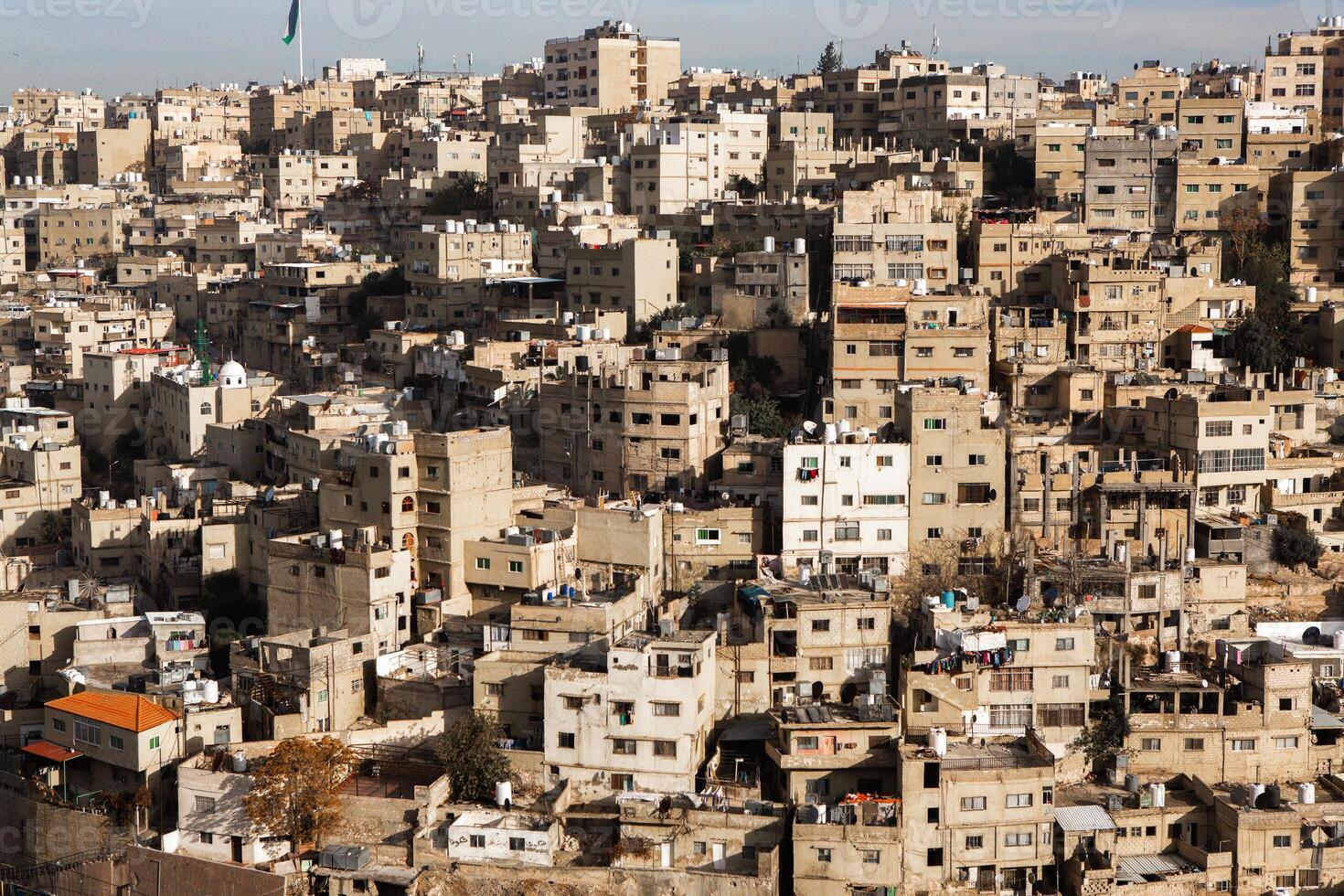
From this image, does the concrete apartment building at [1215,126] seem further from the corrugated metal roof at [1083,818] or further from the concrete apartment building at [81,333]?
the concrete apartment building at [81,333]

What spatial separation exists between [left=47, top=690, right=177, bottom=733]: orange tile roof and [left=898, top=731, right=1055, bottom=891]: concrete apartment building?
7694mm

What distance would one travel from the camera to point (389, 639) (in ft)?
71.7

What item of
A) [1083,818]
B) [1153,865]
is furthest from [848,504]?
[1153,865]

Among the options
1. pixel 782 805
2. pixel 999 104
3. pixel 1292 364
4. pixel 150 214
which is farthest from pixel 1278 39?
pixel 782 805

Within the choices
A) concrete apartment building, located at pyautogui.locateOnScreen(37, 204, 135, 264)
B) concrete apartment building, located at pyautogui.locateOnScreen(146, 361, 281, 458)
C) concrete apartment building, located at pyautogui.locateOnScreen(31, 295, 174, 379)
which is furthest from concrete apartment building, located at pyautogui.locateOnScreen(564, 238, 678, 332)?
concrete apartment building, located at pyautogui.locateOnScreen(37, 204, 135, 264)

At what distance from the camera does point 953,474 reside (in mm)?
23375

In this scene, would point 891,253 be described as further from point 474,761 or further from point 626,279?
point 474,761

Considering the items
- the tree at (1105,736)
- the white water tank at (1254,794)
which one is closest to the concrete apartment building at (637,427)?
the tree at (1105,736)

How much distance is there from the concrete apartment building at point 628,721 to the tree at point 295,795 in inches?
89.8

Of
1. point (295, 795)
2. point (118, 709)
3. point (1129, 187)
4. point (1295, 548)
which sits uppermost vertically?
Result: point (1129, 187)

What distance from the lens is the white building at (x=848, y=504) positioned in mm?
23297

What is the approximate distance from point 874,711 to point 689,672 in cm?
195

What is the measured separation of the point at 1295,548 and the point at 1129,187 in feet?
37.2

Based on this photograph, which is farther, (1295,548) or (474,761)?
(1295,548)
